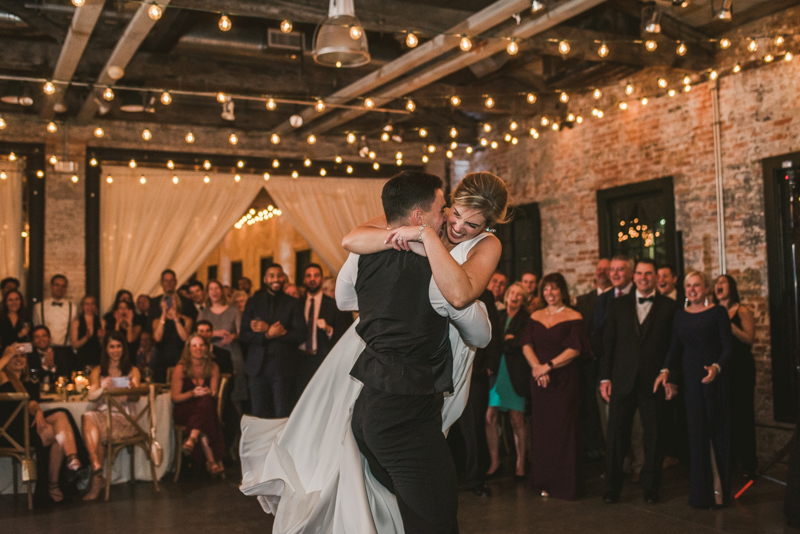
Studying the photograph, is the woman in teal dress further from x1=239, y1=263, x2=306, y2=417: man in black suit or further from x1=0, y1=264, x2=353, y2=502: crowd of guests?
x1=239, y1=263, x2=306, y2=417: man in black suit

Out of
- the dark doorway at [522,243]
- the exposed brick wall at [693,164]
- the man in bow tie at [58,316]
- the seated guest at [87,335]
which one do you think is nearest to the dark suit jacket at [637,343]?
the exposed brick wall at [693,164]

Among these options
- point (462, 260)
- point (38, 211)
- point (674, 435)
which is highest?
point (38, 211)

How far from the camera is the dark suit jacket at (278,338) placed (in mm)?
6809

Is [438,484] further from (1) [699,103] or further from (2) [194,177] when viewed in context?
(2) [194,177]

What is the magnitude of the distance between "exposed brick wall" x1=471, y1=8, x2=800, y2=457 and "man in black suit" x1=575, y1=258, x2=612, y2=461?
1.13 m

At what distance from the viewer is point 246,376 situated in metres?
7.13

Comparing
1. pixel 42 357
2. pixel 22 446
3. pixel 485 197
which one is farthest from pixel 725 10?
pixel 42 357

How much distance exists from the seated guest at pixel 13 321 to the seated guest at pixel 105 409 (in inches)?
50.3

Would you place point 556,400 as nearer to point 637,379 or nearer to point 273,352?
point 637,379

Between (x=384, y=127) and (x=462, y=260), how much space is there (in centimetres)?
660

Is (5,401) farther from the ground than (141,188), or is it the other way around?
(141,188)

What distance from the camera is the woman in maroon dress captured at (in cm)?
525

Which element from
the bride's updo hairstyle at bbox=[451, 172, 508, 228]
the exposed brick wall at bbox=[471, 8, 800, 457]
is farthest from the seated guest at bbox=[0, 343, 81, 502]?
the exposed brick wall at bbox=[471, 8, 800, 457]

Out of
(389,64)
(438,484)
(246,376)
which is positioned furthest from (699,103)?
(438,484)
